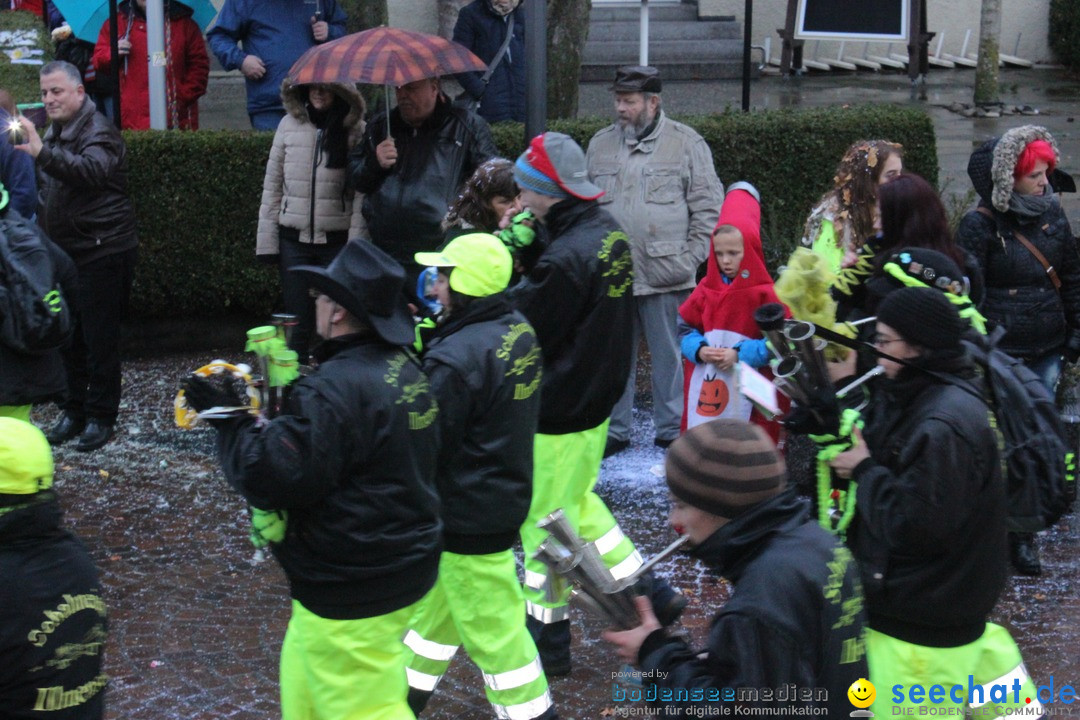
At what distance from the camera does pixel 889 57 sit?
19.0m

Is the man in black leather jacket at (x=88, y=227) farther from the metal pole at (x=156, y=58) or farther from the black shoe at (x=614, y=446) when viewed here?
the black shoe at (x=614, y=446)

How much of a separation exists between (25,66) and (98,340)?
534cm

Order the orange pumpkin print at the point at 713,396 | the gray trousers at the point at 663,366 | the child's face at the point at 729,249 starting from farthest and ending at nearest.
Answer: the gray trousers at the point at 663,366 < the orange pumpkin print at the point at 713,396 < the child's face at the point at 729,249

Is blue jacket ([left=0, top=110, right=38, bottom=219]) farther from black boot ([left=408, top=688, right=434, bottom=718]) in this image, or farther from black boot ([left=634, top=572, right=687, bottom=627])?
black boot ([left=634, top=572, right=687, bottom=627])

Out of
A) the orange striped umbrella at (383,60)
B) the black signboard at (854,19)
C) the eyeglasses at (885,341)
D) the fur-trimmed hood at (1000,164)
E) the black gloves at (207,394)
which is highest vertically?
the black signboard at (854,19)

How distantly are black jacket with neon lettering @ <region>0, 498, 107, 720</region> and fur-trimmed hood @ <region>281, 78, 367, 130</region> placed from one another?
15.6 feet

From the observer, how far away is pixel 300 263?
8.17 m

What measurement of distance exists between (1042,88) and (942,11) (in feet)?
6.52

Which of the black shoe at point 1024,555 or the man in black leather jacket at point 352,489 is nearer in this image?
the man in black leather jacket at point 352,489

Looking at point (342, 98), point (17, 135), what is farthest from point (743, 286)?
point (17, 135)

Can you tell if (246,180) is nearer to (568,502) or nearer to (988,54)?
(568,502)

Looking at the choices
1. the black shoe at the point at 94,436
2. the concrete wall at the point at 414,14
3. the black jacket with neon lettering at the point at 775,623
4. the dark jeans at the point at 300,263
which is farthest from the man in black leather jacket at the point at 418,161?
the concrete wall at the point at 414,14

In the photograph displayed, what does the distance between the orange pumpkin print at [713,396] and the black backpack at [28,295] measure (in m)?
3.07

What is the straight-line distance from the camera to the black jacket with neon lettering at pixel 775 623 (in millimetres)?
2770
